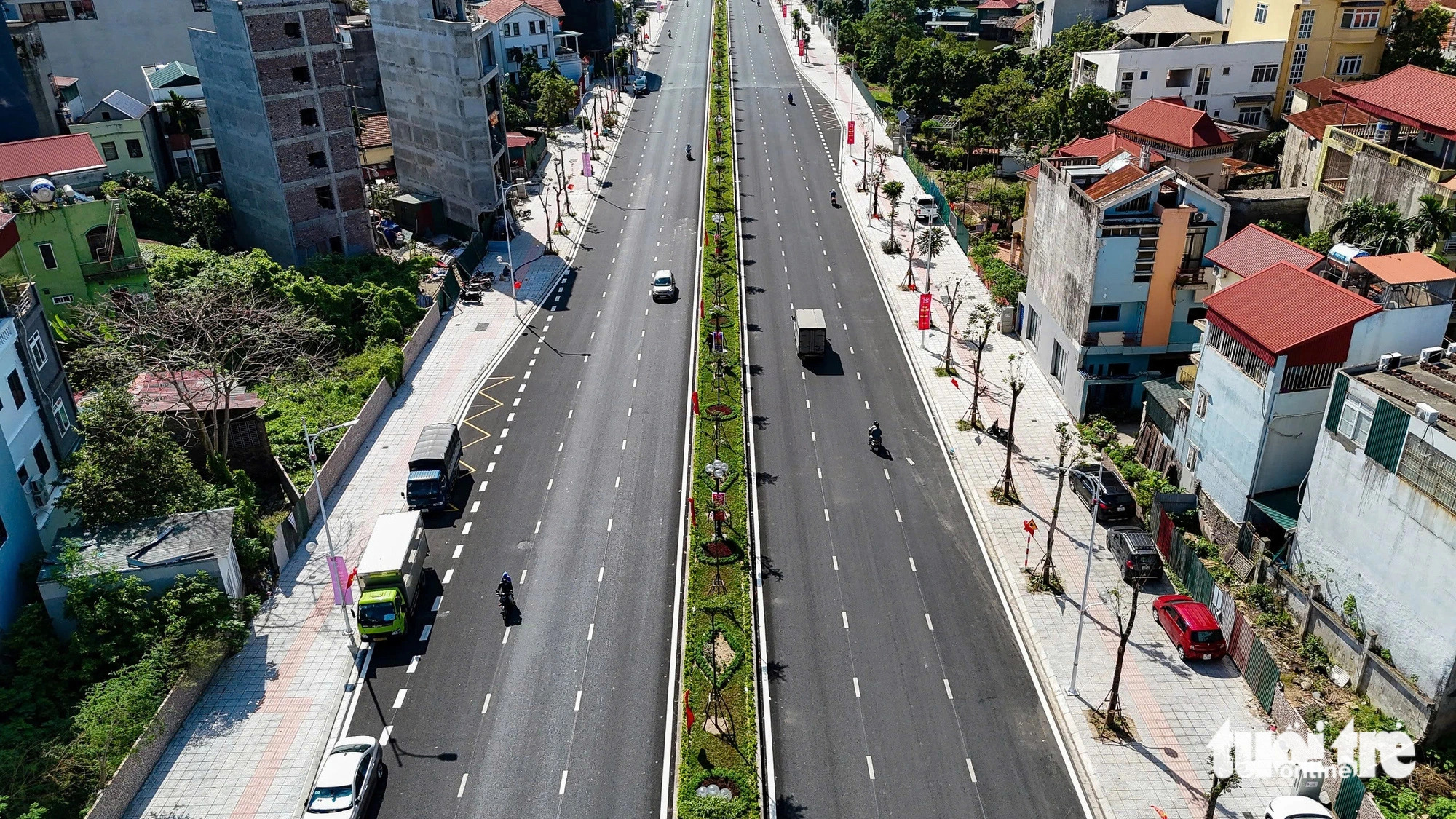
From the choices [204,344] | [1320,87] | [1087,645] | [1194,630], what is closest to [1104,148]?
[1320,87]

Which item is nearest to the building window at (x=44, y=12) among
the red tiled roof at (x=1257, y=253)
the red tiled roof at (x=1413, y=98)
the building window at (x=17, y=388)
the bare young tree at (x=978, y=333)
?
the building window at (x=17, y=388)

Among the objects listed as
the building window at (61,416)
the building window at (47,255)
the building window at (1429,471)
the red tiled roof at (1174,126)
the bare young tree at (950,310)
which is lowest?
the bare young tree at (950,310)

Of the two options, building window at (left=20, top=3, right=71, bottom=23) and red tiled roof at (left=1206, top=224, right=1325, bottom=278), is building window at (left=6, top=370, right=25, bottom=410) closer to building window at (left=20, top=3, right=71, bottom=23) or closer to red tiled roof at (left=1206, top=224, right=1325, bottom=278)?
red tiled roof at (left=1206, top=224, right=1325, bottom=278)

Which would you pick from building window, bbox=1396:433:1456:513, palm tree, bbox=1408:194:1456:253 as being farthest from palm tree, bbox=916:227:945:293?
building window, bbox=1396:433:1456:513

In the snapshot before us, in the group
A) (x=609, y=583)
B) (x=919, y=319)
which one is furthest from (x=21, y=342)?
(x=919, y=319)

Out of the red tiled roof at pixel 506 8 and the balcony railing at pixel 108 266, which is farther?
the red tiled roof at pixel 506 8

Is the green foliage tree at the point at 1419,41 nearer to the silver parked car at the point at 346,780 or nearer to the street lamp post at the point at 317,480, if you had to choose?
the street lamp post at the point at 317,480
